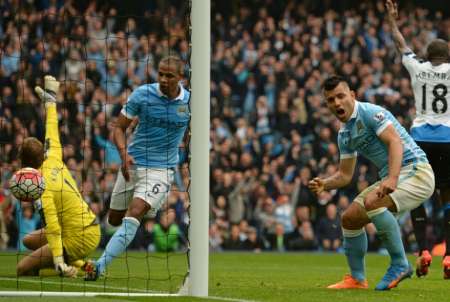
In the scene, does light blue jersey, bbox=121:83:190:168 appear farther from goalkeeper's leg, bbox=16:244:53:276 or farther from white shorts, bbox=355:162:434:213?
white shorts, bbox=355:162:434:213

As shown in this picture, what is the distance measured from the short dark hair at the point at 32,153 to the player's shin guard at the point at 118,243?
0.96m

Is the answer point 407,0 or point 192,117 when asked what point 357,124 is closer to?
point 192,117

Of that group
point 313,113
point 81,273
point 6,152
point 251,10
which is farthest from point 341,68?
point 81,273

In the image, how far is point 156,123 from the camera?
1164cm

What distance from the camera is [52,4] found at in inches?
1014

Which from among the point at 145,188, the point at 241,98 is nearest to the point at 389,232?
the point at 145,188

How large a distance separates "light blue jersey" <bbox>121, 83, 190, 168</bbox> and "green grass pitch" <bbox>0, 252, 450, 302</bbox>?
0.99m

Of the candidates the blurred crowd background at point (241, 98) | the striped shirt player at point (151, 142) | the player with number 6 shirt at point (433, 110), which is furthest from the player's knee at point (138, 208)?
the blurred crowd background at point (241, 98)

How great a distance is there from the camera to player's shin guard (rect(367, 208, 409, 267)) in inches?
366

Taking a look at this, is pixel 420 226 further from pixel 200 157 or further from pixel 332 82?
pixel 200 157

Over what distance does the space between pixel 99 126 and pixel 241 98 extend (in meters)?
5.39

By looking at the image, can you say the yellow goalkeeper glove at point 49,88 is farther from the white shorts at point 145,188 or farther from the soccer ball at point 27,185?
the soccer ball at point 27,185

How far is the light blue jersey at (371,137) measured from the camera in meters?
9.28

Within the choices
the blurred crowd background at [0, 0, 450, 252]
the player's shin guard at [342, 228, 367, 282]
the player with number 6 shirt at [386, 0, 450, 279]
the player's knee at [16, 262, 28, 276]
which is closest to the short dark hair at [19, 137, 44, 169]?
the player's knee at [16, 262, 28, 276]
